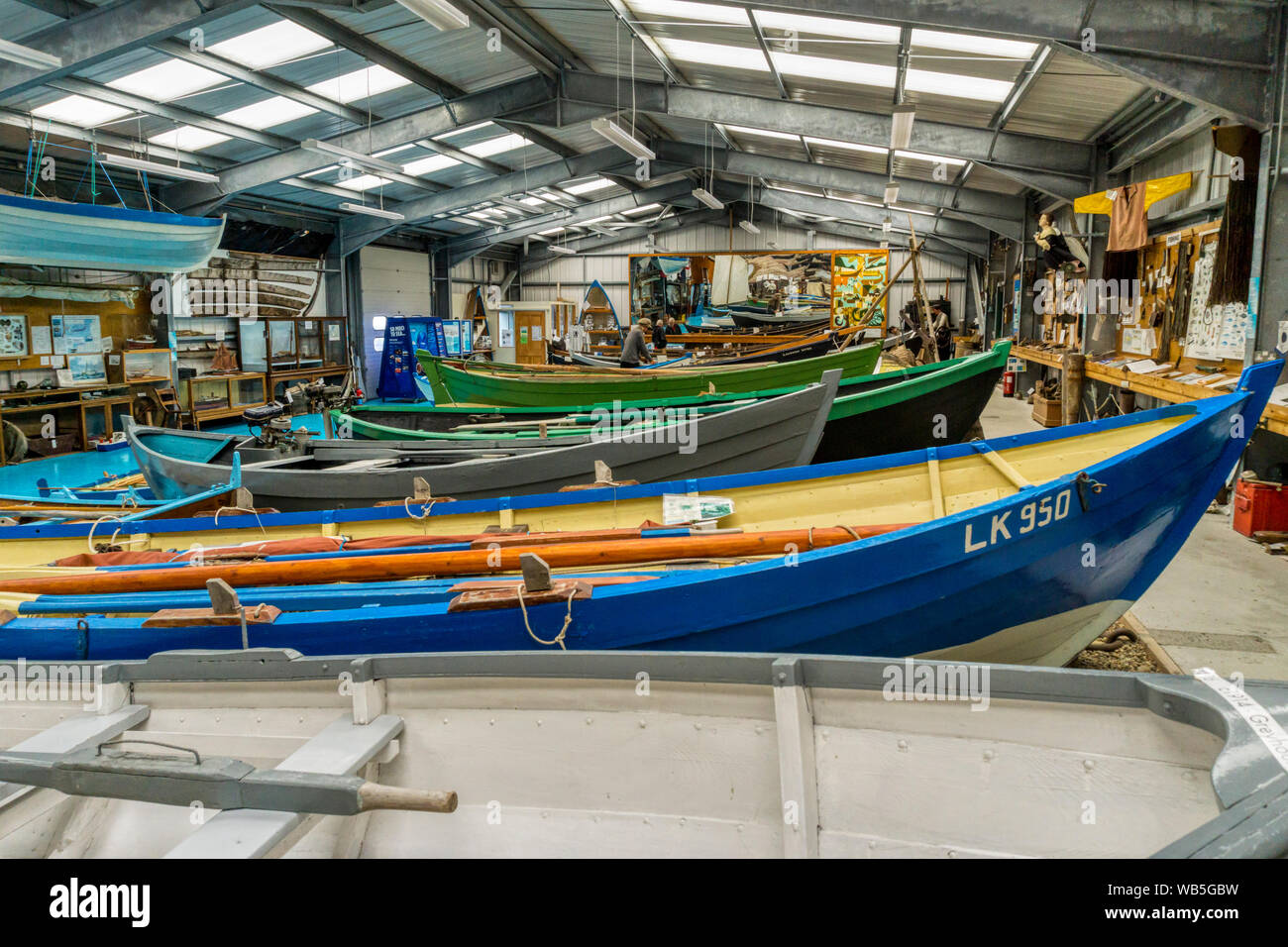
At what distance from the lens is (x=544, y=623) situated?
2.58 meters

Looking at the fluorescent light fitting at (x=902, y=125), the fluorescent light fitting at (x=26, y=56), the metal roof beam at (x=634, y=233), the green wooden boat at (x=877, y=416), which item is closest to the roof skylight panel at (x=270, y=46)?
the fluorescent light fitting at (x=26, y=56)

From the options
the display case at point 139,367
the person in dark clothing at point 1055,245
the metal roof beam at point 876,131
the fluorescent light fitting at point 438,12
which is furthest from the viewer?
the display case at point 139,367

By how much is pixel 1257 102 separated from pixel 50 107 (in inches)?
455

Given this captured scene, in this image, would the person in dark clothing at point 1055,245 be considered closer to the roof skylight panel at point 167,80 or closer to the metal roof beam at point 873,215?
the metal roof beam at point 873,215

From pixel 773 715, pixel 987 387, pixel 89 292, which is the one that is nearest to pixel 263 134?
pixel 89 292

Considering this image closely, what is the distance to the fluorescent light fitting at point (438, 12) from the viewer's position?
5509mm

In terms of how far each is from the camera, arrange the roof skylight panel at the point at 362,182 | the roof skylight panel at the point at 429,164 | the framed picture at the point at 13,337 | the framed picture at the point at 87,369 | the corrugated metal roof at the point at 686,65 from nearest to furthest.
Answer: the corrugated metal roof at the point at 686,65, the framed picture at the point at 13,337, the framed picture at the point at 87,369, the roof skylight panel at the point at 429,164, the roof skylight panel at the point at 362,182

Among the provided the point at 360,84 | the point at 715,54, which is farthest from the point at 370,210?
the point at 715,54

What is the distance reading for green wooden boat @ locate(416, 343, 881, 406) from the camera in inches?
371

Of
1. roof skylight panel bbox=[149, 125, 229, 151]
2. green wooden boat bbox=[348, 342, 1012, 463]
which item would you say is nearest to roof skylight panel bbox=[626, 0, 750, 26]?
green wooden boat bbox=[348, 342, 1012, 463]

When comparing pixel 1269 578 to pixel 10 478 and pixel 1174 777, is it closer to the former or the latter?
pixel 1174 777

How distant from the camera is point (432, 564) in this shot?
125 inches

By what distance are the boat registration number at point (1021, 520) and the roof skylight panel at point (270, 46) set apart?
332 inches

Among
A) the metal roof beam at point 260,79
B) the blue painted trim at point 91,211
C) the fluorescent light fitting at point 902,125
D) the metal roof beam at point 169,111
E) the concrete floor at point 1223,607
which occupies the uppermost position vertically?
the metal roof beam at point 260,79
